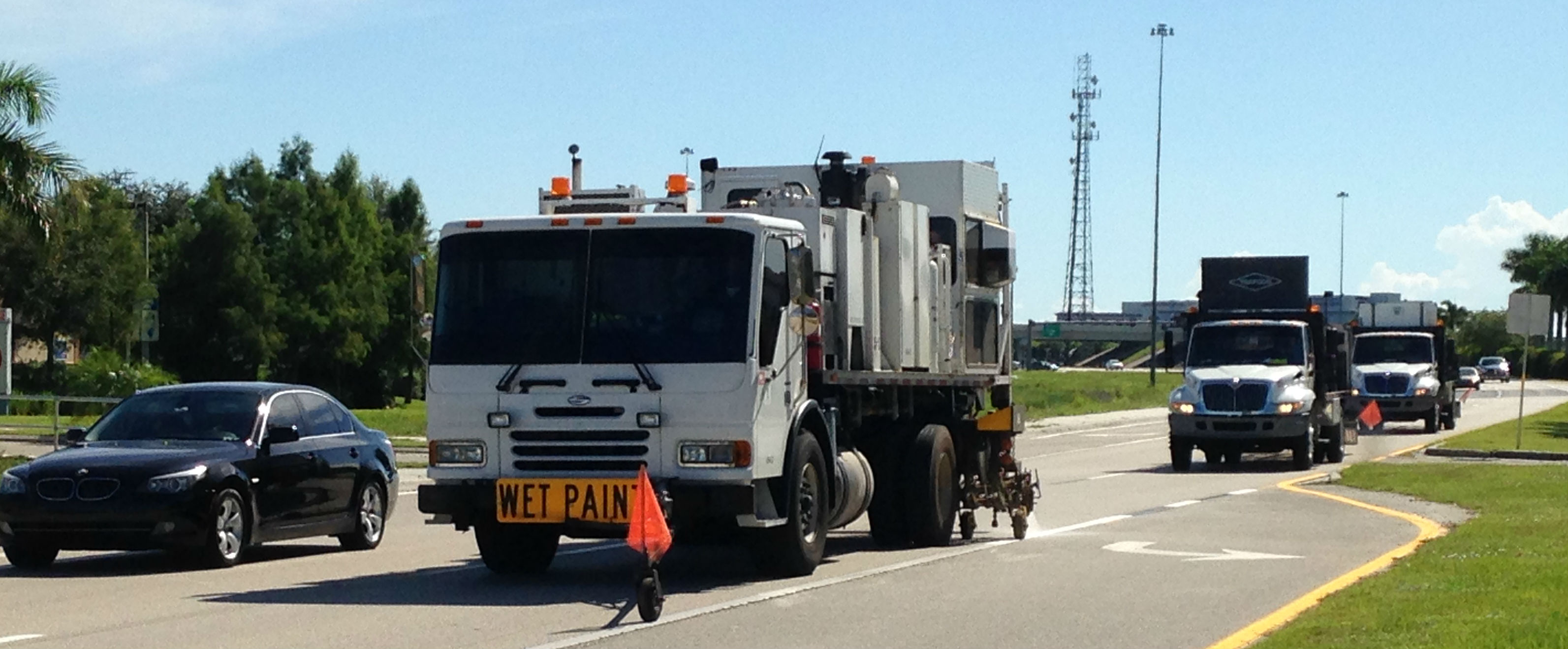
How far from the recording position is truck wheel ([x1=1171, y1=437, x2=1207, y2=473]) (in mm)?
33188

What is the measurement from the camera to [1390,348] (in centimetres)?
4972

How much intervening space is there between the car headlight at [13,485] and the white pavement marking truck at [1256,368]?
20504 millimetres

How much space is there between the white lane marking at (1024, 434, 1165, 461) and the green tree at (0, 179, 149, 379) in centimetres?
3384

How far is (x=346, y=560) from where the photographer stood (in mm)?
17234

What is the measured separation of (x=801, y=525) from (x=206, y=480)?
4.53 m

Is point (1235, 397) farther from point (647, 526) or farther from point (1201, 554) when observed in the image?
point (647, 526)

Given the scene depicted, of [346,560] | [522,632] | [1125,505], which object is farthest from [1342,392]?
[522,632]

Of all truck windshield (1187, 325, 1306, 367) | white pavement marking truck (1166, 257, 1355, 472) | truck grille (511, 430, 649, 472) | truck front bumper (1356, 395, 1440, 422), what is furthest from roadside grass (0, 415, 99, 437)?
truck front bumper (1356, 395, 1440, 422)

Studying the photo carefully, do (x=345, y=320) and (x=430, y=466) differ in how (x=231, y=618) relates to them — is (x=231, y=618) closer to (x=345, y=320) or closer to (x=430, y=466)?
(x=430, y=466)

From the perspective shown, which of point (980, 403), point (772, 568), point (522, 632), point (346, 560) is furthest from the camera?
point (980, 403)

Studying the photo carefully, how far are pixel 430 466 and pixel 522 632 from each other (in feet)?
9.42

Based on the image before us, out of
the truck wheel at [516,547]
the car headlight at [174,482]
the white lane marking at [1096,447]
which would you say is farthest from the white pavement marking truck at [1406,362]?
the car headlight at [174,482]

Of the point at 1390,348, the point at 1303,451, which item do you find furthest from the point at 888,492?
the point at 1390,348

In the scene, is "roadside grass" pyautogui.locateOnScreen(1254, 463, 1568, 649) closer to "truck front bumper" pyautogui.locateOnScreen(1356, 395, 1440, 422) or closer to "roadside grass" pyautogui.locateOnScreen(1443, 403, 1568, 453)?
"roadside grass" pyautogui.locateOnScreen(1443, 403, 1568, 453)
